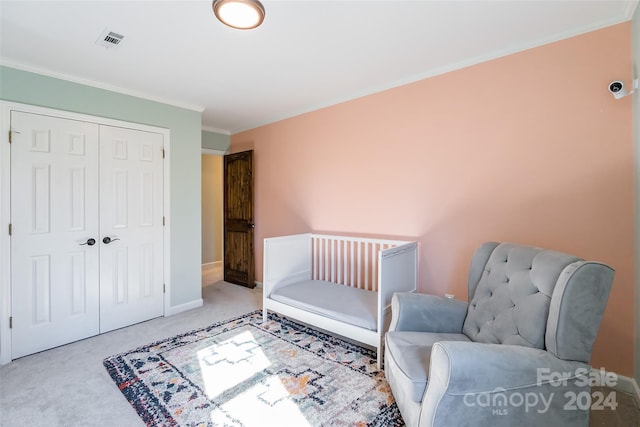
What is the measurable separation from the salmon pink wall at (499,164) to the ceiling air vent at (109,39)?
2078 mm

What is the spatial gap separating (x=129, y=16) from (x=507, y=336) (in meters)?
2.93

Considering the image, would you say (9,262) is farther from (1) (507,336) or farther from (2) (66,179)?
(1) (507,336)

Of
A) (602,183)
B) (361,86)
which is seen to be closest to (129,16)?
(361,86)

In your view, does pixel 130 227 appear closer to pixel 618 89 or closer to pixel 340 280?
pixel 340 280

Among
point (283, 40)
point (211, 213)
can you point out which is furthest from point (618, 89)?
point (211, 213)

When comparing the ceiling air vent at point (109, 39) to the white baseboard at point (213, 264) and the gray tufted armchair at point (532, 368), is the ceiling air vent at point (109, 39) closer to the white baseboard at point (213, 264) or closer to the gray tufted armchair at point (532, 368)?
the gray tufted armchair at point (532, 368)

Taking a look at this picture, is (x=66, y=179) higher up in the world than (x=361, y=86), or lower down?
lower down

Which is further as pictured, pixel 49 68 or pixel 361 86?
pixel 361 86

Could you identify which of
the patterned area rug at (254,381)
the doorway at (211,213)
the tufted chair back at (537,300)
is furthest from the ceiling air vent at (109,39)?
the doorway at (211,213)

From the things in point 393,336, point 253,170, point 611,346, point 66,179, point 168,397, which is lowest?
point 168,397

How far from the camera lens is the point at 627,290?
192cm

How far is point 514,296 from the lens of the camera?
1625 millimetres

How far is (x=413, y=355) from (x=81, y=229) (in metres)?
3.05

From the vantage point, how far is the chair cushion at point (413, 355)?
4.63 feet
